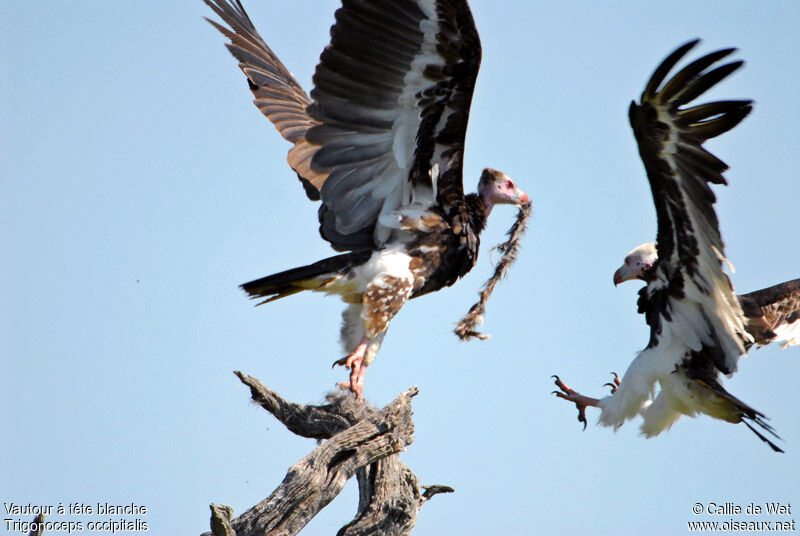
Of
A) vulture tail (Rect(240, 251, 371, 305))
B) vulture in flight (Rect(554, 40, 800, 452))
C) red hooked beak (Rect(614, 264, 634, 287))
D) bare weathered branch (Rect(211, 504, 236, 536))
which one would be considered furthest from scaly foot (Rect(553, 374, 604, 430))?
bare weathered branch (Rect(211, 504, 236, 536))

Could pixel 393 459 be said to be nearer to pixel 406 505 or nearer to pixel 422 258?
pixel 406 505

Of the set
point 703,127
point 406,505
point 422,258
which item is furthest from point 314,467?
point 703,127

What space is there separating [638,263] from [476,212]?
1291 millimetres

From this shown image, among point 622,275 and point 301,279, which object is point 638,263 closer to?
point 622,275

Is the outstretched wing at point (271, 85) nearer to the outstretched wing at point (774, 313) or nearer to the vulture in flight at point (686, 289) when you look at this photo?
the vulture in flight at point (686, 289)

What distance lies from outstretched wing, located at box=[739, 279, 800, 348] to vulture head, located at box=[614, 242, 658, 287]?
65 centimetres

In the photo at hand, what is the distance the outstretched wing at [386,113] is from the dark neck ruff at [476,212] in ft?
0.71

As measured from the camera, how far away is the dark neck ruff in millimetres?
6895

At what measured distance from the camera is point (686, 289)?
5758 millimetres

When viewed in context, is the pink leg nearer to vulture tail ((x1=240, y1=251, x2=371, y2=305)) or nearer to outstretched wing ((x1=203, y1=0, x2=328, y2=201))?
vulture tail ((x1=240, y1=251, x2=371, y2=305))

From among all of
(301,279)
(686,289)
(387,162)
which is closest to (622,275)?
(686,289)

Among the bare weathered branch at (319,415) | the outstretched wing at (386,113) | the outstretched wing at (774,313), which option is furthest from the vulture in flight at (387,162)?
the outstretched wing at (774,313)

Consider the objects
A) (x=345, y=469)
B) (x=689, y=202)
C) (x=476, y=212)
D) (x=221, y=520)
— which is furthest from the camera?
(x=476, y=212)

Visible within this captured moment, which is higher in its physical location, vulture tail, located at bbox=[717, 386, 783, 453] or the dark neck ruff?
the dark neck ruff
